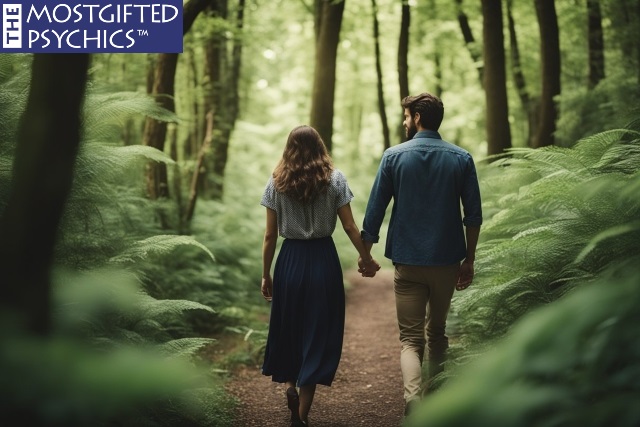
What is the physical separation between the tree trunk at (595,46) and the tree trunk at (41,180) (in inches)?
441

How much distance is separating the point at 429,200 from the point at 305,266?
1203 millimetres

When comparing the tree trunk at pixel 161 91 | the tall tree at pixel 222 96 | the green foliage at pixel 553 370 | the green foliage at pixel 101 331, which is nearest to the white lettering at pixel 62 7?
the tree trunk at pixel 161 91

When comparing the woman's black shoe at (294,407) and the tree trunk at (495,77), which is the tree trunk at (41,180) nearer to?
the woman's black shoe at (294,407)

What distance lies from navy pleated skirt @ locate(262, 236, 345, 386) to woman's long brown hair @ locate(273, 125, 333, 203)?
471mm

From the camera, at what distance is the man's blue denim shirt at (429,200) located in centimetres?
493

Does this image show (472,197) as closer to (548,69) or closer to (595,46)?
(548,69)

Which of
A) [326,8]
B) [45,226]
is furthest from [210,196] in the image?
[45,226]

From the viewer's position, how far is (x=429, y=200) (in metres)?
4.95

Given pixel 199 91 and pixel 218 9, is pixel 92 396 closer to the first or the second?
pixel 199 91

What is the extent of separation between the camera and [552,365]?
6.73ft

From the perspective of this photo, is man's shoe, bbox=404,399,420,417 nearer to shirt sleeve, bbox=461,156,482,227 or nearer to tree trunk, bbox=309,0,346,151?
shirt sleeve, bbox=461,156,482,227

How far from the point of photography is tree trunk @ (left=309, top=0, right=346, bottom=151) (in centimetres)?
1062

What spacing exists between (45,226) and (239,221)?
960 cm

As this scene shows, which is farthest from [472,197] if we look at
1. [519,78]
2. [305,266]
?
[519,78]
